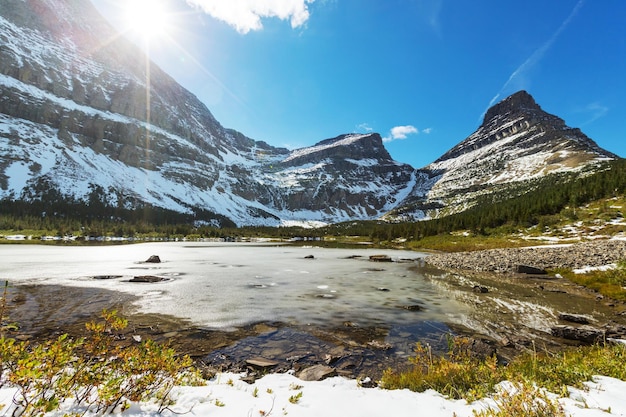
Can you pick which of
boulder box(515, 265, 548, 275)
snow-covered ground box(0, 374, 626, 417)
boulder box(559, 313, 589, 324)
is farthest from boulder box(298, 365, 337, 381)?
boulder box(515, 265, 548, 275)

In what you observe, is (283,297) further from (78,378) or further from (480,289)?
(78,378)

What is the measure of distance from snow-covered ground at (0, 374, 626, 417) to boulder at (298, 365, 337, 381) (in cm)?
205

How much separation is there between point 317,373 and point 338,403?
3.65 m

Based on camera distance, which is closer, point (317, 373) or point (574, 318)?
point (317, 373)

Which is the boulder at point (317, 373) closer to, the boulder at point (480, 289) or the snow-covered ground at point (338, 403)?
the snow-covered ground at point (338, 403)

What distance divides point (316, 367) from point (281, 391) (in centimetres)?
316

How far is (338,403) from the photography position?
671 cm

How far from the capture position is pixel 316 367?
10.7 m

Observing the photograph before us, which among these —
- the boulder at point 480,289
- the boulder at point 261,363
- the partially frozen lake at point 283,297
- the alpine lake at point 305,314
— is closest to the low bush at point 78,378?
the boulder at point 261,363

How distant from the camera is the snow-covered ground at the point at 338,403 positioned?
5609 millimetres

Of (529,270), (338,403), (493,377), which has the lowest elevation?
(529,270)

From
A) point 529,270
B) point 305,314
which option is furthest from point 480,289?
point 305,314

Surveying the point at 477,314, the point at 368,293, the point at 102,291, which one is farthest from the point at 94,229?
the point at 477,314

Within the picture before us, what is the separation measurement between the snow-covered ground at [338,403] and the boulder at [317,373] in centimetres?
205
